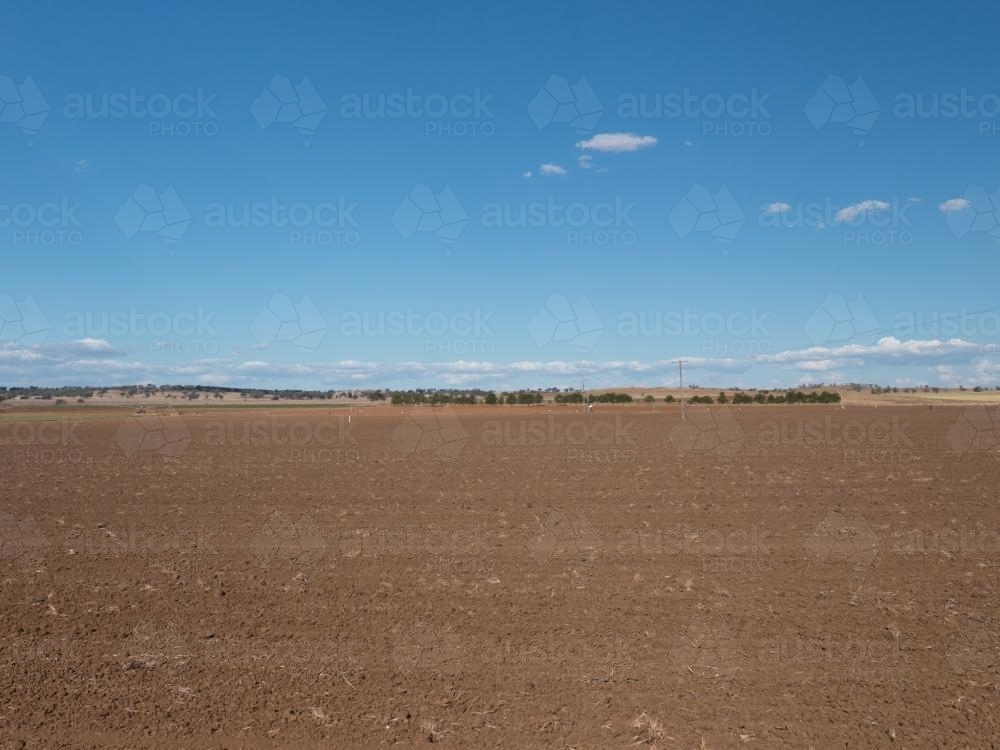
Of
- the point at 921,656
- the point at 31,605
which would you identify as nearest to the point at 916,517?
the point at 921,656

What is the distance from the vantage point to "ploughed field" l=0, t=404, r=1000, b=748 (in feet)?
20.9

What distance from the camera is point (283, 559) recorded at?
40.9 feet

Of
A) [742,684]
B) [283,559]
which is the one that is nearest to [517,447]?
[283,559]

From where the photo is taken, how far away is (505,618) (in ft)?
29.8

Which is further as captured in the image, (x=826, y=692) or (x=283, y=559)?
(x=283, y=559)

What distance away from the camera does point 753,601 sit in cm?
972

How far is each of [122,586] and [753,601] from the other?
8822 mm

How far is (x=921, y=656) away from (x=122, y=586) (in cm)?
1027

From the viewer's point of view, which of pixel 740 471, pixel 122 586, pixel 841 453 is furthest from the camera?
pixel 841 453

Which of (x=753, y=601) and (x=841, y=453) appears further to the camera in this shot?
(x=841, y=453)

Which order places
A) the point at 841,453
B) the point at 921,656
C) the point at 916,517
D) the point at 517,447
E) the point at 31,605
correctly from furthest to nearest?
the point at 517,447
the point at 841,453
the point at 916,517
the point at 31,605
the point at 921,656

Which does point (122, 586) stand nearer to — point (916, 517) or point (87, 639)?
point (87, 639)

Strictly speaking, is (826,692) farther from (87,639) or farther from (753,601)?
(87,639)

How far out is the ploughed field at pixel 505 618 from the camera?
6.36m
